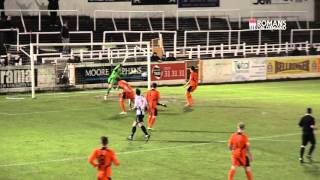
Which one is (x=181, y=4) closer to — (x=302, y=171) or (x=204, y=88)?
(x=204, y=88)

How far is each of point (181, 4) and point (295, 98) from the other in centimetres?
2360

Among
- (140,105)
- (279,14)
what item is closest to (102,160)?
(140,105)

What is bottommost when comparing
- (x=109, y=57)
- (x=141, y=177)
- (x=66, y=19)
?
(x=141, y=177)

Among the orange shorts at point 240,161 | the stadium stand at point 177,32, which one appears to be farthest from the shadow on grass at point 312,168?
the stadium stand at point 177,32

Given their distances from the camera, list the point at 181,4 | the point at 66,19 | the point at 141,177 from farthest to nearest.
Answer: the point at 181,4, the point at 66,19, the point at 141,177

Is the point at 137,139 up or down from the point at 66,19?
down

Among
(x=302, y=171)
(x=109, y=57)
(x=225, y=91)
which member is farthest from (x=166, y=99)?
(x=302, y=171)

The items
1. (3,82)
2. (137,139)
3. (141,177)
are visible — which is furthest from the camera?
(3,82)

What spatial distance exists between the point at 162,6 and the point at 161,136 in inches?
1396

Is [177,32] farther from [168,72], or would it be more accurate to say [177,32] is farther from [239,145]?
[239,145]

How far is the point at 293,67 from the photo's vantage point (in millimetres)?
49625

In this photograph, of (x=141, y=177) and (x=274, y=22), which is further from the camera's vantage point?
(x=274, y=22)

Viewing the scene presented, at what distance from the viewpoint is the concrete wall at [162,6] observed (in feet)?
168

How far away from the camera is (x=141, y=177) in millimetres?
16203
